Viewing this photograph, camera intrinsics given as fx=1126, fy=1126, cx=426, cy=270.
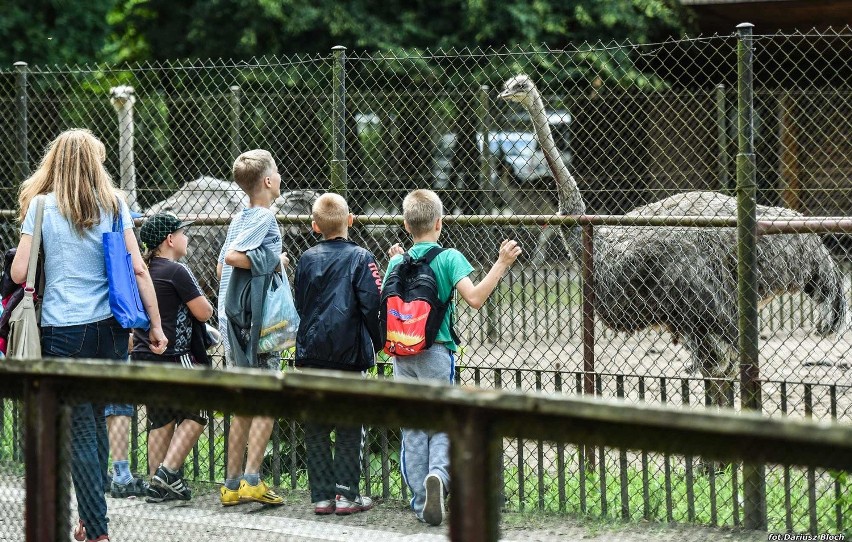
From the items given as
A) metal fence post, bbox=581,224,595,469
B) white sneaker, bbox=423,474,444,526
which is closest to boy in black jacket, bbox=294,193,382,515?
white sneaker, bbox=423,474,444,526

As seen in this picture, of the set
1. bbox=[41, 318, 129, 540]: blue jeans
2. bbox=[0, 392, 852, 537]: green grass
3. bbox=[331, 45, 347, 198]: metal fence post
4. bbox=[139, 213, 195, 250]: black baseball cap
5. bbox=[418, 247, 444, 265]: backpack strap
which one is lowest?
bbox=[0, 392, 852, 537]: green grass

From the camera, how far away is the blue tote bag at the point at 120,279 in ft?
14.5

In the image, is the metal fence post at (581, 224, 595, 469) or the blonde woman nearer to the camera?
the blonde woman

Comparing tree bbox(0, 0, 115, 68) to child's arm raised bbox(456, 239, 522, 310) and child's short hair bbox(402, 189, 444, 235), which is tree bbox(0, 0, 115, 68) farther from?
child's arm raised bbox(456, 239, 522, 310)

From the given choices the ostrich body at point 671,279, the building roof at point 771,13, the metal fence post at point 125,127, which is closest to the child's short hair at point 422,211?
the ostrich body at point 671,279

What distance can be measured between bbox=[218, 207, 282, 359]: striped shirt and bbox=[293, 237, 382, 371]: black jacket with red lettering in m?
0.20

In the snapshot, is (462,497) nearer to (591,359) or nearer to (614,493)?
(614,493)

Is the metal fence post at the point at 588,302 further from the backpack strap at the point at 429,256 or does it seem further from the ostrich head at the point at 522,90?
the ostrich head at the point at 522,90

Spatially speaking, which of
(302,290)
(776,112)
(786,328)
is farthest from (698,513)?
(776,112)

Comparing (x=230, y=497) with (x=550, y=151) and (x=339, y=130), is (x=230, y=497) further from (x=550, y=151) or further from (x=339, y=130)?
(x=550, y=151)

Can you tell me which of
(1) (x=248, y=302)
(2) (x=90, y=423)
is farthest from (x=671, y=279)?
(2) (x=90, y=423)

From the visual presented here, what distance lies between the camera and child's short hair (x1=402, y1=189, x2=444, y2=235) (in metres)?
4.85

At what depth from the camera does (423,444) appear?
15.5 feet

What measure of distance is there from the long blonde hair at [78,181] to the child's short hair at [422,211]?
4.04 feet
